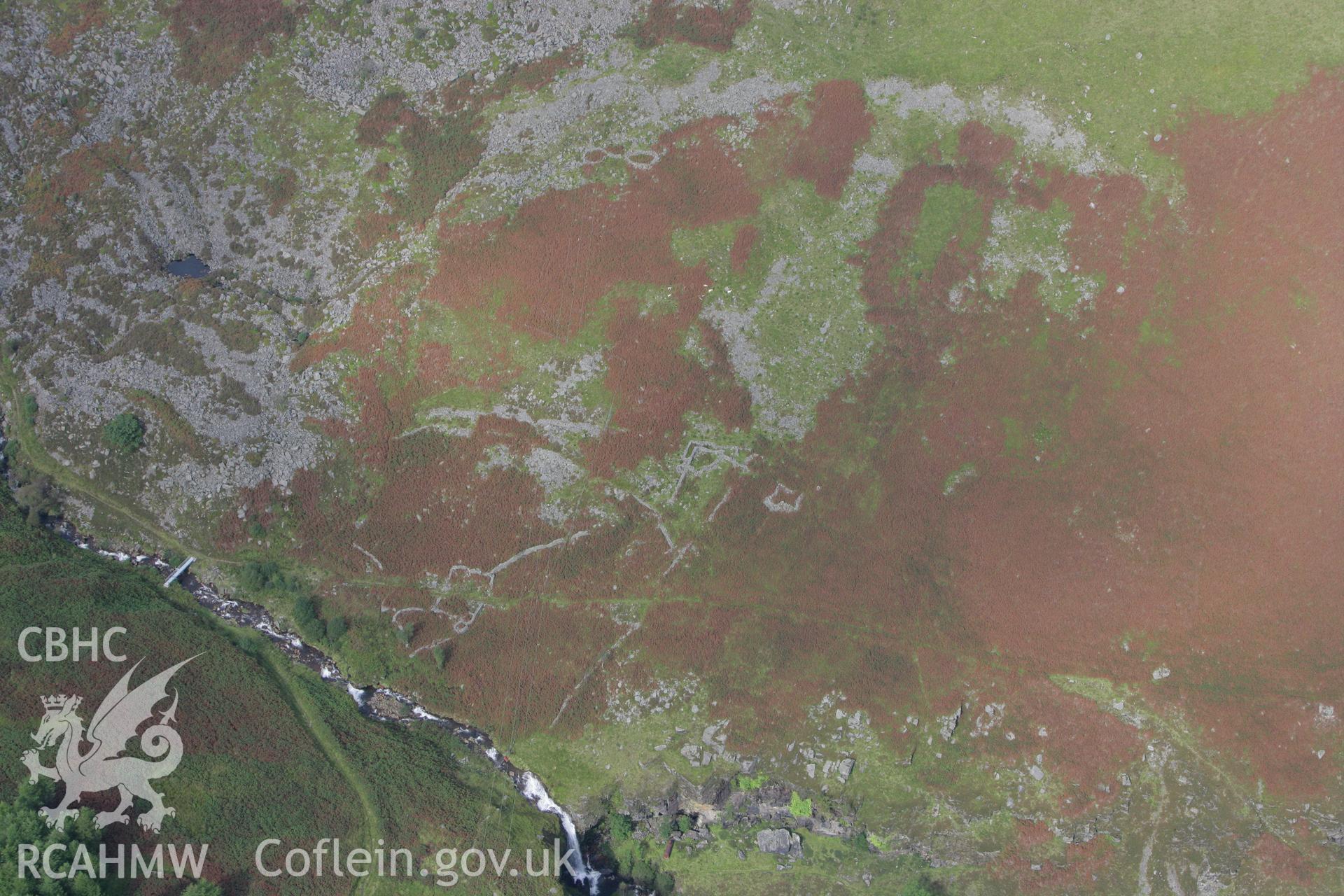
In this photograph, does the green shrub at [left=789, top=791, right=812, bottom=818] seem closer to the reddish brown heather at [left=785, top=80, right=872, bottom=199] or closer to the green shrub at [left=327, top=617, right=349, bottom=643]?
the green shrub at [left=327, top=617, right=349, bottom=643]

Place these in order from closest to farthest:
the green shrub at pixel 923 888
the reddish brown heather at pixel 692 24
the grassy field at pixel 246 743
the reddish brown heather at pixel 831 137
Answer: the grassy field at pixel 246 743 < the green shrub at pixel 923 888 < the reddish brown heather at pixel 831 137 < the reddish brown heather at pixel 692 24

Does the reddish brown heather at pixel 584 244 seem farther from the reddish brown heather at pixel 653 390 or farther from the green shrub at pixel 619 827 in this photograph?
the green shrub at pixel 619 827

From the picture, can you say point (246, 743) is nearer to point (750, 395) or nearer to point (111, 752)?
point (111, 752)

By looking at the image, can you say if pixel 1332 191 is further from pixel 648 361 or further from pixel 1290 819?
pixel 648 361

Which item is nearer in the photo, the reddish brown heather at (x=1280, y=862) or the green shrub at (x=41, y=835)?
the green shrub at (x=41, y=835)

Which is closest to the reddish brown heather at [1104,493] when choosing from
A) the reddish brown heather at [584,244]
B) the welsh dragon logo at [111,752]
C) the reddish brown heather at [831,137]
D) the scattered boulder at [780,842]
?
the scattered boulder at [780,842]

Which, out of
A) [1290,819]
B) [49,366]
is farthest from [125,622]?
[1290,819]

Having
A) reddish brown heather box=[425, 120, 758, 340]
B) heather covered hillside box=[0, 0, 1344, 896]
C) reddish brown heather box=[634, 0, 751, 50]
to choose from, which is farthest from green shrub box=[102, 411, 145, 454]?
reddish brown heather box=[634, 0, 751, 50]
